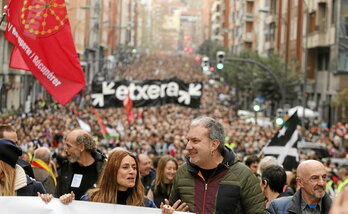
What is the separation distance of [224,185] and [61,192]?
2.17 m

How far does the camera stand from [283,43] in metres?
55.8

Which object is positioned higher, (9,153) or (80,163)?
(9,153)

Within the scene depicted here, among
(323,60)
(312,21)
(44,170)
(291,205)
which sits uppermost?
(312,21)

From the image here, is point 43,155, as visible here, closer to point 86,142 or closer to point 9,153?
point 86,142

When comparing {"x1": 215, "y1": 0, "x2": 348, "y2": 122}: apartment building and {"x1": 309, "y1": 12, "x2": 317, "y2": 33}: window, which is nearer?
{"x1": 215, "y1": 0, "x2": 348, "y2": 122}: apartment building

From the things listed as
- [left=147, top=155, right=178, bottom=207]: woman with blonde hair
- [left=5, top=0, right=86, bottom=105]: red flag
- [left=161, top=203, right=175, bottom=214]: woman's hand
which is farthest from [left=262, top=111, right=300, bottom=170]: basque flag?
[left=161, top=203, right=175, bottom=214]: woman's hand

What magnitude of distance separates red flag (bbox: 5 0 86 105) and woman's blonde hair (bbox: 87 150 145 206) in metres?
3.17

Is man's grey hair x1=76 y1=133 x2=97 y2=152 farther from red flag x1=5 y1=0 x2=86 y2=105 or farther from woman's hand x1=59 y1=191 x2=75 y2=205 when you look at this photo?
woman's hand x1=59 y1=191 x2=75 y2=205

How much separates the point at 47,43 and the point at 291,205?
3616 mm

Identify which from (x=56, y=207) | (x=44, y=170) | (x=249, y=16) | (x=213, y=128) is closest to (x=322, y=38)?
(x=249, y=16)

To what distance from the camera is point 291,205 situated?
6.07m

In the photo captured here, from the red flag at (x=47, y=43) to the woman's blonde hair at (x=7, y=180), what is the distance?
10.2ft

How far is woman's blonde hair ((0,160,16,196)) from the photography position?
5.57m

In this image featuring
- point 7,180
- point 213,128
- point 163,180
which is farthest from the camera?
point 163,180
